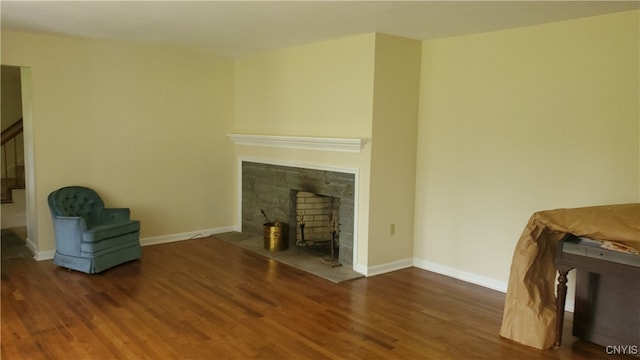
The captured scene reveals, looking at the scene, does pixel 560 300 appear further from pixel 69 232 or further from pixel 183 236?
pixel 183 236

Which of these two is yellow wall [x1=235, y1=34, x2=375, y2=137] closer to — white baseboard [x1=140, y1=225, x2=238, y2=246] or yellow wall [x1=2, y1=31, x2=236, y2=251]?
yellow wall [x1=2, y1=31, x2=236, y2=251]

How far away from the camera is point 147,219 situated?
586 centimetres

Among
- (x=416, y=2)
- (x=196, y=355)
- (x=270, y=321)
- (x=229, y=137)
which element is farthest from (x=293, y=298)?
(x=229, y=137)

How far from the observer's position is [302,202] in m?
5.82

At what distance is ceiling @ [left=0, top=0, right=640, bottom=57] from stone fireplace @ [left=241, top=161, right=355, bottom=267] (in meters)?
1.43

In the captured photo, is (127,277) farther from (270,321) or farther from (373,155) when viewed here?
(373,155)

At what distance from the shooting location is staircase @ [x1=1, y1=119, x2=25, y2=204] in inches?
249

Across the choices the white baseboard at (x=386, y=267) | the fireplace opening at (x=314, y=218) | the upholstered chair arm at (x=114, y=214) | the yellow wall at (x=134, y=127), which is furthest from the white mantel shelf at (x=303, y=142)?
the upholstered chair arm at (x=114, y=214)

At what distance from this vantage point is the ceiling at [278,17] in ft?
11.5

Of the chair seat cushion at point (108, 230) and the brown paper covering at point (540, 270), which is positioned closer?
the brown paper covering at point (540, 270)

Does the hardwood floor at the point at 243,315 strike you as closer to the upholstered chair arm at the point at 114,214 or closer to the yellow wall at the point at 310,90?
the upholstered chair arm at the point at 114,214

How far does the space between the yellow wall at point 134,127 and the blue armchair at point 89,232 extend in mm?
243

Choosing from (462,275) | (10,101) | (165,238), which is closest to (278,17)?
(462,275)

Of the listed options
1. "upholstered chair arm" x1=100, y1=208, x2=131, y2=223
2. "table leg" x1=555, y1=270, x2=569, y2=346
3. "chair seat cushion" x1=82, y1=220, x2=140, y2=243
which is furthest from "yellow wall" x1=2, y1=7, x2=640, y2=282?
"table leg" x1=555, y1=270, x2=569, y2=346
